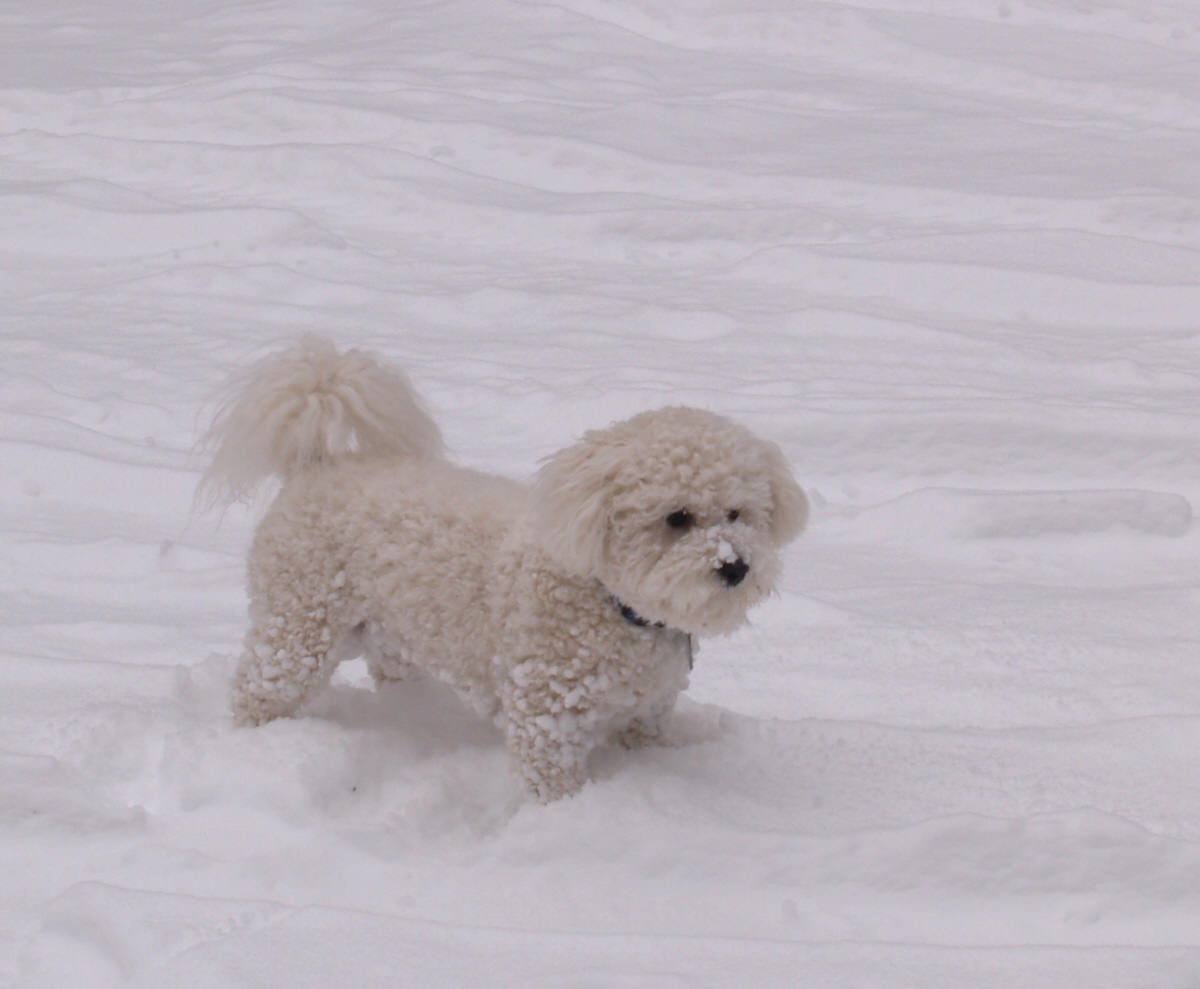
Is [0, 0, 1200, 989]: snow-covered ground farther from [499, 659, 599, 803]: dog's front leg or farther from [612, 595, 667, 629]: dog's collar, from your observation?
[612, 595, 667, 629]: dog's collar

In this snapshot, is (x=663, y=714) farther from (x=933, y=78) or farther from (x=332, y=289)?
(x=933, y=78)

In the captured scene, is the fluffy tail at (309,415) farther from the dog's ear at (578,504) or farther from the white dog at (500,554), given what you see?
the dog's ear at (578,504)

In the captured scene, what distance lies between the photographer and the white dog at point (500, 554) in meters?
2.42

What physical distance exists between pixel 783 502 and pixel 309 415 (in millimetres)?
1140

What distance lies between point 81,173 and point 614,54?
391cm

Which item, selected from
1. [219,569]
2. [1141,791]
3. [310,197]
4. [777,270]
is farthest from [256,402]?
[310,197]

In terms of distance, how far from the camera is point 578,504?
2412mm

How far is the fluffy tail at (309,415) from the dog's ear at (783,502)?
97 cm

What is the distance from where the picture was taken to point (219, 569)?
395 cm

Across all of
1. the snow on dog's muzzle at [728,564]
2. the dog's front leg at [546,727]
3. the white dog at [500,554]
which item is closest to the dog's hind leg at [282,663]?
the white dog at [500,554]

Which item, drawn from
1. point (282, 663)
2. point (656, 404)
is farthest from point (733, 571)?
point (656, 404)

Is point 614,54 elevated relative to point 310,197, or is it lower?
elevated

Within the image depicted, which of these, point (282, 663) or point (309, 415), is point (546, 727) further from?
point (309, 415)

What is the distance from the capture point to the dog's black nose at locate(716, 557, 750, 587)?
2377 mm
